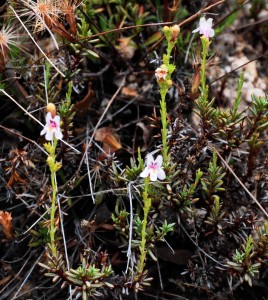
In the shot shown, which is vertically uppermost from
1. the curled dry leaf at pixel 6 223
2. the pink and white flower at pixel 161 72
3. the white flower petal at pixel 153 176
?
the pink and white flower at pixel 161 72

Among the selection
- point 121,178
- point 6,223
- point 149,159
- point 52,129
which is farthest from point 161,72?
point 6,223

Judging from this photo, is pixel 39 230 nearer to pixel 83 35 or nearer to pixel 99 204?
pixel 99 204

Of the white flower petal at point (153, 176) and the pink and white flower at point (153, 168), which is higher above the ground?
the pink and white flower at point (153, 168)

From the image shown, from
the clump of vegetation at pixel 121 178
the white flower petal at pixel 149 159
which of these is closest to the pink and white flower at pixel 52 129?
the clump of vegetation at pixel 121 178

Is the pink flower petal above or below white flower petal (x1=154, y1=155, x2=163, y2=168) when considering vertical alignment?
below

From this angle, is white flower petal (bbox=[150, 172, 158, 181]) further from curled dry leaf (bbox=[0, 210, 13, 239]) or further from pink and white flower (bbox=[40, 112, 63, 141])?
curled dry leaf (bbox=[0, 210, 13, 239])

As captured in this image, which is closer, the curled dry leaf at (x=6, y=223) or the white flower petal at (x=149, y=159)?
the white flower petal at (x=149, y=159)

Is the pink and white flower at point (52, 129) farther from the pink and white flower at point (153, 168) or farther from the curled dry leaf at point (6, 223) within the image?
the curled dry leaf at point (6, 223)

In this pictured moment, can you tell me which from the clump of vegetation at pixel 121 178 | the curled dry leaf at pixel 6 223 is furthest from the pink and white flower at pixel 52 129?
the curled dry leaf at pixel 6 223

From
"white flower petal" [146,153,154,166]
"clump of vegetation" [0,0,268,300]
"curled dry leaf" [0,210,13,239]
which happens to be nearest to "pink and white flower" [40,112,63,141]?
"clump of vegetation" [0,0,268,300]
